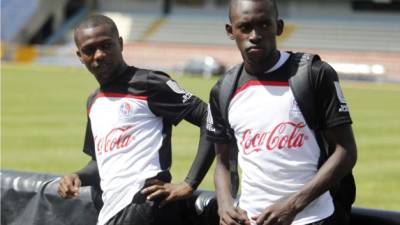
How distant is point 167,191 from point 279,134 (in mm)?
860

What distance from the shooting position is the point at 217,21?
47938mm

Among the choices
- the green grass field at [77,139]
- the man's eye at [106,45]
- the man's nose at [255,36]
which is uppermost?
the man's nose at [255,36]

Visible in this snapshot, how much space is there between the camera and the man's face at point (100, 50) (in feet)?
13.5

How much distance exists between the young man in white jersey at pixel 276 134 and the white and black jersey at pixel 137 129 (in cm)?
68

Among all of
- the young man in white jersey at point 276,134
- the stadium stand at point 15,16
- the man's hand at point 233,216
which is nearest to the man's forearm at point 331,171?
the young man in white jersey at point 276,134

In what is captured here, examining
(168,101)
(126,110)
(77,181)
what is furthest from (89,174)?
(168,101)

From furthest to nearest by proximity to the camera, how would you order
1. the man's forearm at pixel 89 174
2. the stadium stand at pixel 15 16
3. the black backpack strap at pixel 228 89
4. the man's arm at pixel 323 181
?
1. the stadium stand at pixel 15 16
2. the man's forearm at pixel 89 174
3. the black backpack strap at pixel 228 89
4. the man's arm at pixel 323 181

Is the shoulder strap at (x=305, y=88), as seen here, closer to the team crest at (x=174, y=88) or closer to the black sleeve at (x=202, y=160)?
the black sleeve at (x=202, y=160)

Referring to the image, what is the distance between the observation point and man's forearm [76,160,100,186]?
4418 millimetres

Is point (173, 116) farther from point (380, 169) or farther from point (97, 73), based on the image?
point (380, 169)

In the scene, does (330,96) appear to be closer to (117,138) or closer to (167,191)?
(167,191)

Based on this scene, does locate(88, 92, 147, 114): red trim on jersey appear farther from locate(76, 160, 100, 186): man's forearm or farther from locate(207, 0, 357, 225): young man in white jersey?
locate(207, 0, 357, 225): young man in white jersey

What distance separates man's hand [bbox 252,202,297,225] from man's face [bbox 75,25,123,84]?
4.13 feet

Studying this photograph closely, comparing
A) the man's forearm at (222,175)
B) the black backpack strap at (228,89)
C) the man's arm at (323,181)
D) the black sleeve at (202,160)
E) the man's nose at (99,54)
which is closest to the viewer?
the man's arm at (323,181)
